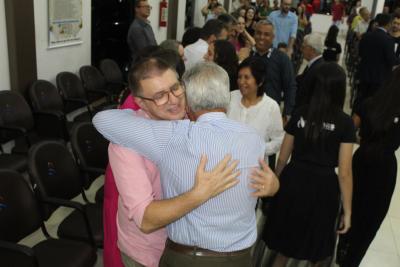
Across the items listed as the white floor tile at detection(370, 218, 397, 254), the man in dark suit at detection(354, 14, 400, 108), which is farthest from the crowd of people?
the man in dark suit at detection(354, 14, 400, 108)

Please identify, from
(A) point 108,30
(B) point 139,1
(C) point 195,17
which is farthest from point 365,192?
(C) point 195,17

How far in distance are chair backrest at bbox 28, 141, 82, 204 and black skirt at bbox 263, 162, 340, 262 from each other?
4.09 ft

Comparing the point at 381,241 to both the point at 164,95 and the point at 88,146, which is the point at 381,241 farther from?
the point at 164,95

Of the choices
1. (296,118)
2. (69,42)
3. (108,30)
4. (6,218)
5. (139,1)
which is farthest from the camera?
(108,30)

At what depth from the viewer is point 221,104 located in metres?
1.23

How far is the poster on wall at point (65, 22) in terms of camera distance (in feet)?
13.1

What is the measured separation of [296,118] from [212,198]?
106 cm

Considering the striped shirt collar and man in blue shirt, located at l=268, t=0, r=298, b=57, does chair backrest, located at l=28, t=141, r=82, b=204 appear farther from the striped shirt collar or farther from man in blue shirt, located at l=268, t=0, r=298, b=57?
man in blue shirt, located at l=268, t=0, r=298, b=57

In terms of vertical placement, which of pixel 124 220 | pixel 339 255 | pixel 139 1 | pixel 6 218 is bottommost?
pixel 339 255

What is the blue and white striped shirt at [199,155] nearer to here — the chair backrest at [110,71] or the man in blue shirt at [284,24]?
the chair backrest at [110,71]

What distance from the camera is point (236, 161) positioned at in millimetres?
1148

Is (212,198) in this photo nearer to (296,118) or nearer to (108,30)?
(296,118)

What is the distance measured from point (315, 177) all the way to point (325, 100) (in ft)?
1.39

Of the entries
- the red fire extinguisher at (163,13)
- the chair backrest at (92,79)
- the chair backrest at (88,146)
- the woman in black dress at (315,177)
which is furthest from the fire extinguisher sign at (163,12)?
the woman in black dress at (315,177)
